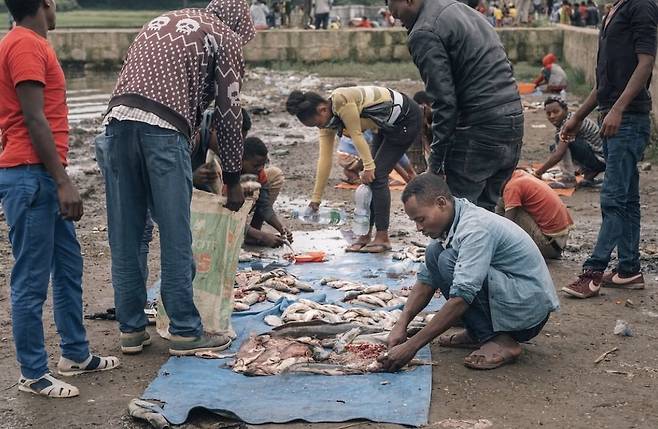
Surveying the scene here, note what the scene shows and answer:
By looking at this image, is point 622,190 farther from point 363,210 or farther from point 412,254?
point 363,210

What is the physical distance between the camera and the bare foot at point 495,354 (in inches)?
200

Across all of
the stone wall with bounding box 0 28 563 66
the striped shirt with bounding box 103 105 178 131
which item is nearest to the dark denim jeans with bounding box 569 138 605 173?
the striped shirt with bounding box 103 105 178 131

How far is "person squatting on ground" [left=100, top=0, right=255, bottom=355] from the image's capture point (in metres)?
5.01

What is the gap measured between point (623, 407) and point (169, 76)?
9.23 feet

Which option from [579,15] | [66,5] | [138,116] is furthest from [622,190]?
[66,5]

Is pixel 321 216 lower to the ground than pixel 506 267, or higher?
lower

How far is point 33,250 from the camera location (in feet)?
15.1

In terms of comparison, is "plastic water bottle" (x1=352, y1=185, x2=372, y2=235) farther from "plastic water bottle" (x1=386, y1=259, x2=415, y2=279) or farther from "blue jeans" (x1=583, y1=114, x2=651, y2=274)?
"blue jeans" (x1=583, y1=114, x2=651, y2=274)

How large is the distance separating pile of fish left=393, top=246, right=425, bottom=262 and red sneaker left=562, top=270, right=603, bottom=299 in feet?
4.67

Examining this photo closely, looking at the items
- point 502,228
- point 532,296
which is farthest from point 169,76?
point 532,296

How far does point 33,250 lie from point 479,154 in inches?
106

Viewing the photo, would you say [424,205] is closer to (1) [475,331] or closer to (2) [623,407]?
(1) [475,331]

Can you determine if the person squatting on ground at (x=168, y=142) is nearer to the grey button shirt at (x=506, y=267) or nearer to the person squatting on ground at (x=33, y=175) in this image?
the person squatting on ground at (x=33, y=175)

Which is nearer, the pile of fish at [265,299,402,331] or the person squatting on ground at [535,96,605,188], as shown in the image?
the pile of fish at [265,299,402,331]
